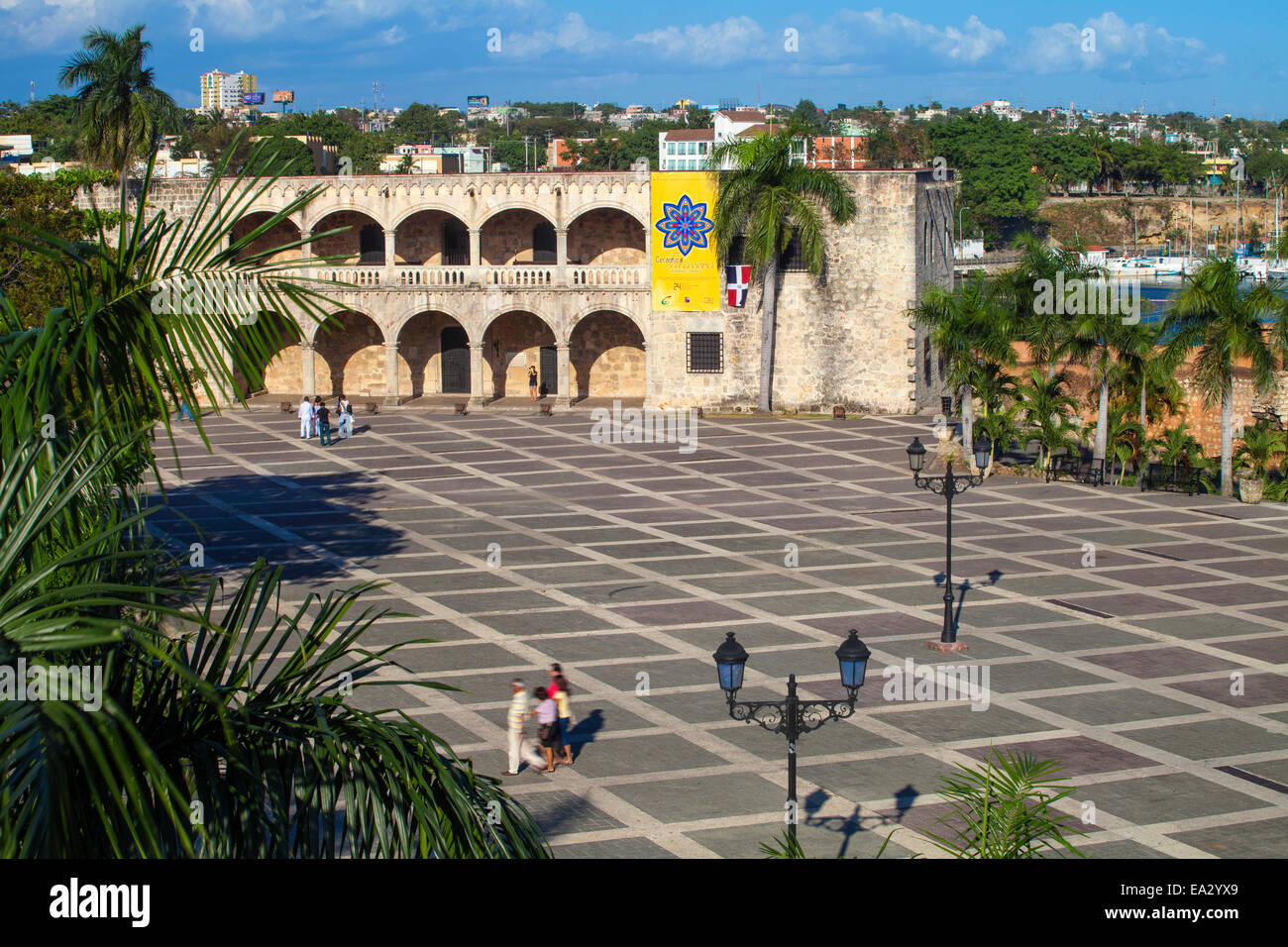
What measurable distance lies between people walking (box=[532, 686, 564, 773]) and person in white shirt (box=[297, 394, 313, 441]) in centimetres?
2515

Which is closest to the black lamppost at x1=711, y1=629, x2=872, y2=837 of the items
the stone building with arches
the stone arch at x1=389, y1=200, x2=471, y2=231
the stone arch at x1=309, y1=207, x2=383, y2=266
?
the stone building with arches

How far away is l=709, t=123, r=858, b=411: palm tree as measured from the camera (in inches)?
1647

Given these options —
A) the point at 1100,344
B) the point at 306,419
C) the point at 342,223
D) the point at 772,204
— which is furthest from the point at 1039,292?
the point at 342,223

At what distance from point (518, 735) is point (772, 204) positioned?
28022 mm

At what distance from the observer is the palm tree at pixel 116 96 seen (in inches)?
1656

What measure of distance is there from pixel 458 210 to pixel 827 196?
12.4 m

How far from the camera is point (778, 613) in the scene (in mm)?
23422

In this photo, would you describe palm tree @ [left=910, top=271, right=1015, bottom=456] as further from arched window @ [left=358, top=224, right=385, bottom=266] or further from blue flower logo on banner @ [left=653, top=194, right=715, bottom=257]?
arched window @ [left=358, top=224, right=385, bottom=266]

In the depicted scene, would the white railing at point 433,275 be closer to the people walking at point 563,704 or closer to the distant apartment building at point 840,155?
the distant apartment building at point 840,155

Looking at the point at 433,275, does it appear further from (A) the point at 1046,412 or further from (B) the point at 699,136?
(B) the point at 699,136

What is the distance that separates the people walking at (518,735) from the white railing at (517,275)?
1168 inches

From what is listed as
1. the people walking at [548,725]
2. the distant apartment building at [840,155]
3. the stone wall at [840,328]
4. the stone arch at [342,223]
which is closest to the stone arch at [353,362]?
the stone arch at [342,223]
